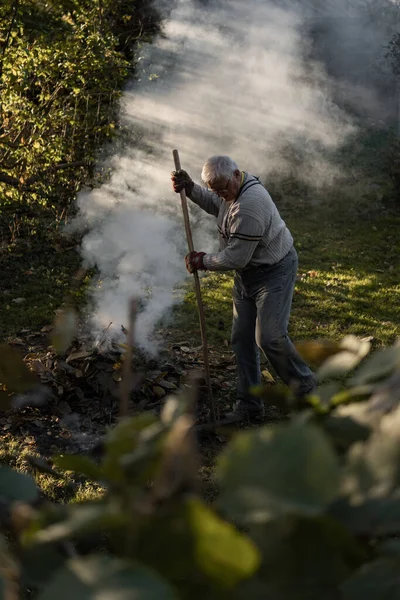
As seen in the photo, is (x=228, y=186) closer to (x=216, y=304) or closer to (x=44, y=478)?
(x=44, y=478)

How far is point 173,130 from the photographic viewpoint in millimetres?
8773

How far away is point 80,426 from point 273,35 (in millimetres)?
7788

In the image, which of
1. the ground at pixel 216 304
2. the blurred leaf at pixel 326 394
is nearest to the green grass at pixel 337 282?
the ground at pixel 216 304

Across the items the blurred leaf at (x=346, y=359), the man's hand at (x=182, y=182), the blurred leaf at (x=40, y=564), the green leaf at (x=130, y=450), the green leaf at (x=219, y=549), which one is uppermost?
the green leaf at (x=219, y=549)

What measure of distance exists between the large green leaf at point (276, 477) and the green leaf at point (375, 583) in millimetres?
78

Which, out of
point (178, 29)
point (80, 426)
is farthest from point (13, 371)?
point (178, 29)

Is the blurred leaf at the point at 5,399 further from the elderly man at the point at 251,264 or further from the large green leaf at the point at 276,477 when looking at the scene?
the elderly man at the point at 251,264

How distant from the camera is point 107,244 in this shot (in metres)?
7.88

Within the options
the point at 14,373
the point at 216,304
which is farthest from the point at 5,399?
the point at 216,304

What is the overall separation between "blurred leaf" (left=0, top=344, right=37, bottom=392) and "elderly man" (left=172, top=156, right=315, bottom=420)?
144 inches

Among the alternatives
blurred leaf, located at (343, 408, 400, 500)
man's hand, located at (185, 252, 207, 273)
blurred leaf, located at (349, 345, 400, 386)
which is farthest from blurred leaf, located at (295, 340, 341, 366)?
man's hand, located at (185, 252, 207, 273)

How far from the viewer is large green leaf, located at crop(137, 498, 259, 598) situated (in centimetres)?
35

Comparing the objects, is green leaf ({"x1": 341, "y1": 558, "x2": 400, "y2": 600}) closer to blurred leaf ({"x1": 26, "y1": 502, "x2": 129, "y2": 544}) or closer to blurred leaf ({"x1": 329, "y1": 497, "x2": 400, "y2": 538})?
blurred leaf ({"x1": 329, "y1": 497, "x2": 400, "y2": 538})

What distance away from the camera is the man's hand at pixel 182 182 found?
538cm
